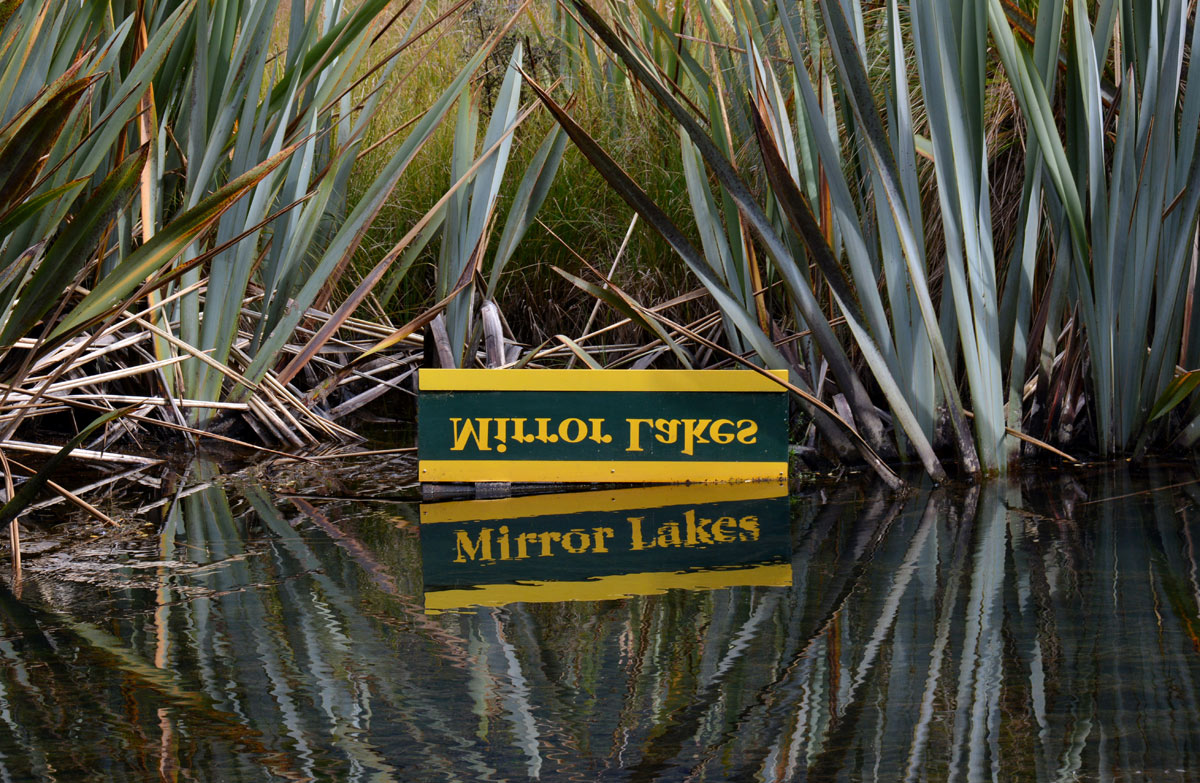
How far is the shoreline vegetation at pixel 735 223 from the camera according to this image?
5.23 feet

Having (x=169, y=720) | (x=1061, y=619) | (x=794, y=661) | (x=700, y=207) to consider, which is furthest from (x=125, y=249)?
(x=1061, y=619)

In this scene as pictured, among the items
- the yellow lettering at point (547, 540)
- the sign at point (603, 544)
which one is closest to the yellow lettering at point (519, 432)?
the sign at point (603, 544)

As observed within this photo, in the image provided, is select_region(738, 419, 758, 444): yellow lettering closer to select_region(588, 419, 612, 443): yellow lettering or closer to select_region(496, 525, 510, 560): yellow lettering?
select_region(588, 419, 612, 443): yellow lettering

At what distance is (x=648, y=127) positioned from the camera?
9.70ft

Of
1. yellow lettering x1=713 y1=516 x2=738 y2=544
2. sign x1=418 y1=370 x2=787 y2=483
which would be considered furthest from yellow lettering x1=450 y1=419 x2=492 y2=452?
yellow lettering x1=713 y1=516 x2=738 y2=544

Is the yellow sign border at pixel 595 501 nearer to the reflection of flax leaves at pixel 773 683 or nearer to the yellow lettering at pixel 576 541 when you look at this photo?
the yellow lettering at pixel 576 541

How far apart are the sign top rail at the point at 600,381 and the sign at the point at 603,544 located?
179 mm

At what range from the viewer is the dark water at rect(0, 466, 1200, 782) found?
79 cm

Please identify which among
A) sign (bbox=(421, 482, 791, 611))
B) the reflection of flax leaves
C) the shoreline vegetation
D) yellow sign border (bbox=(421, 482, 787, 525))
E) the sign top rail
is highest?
the shoreline vegetation

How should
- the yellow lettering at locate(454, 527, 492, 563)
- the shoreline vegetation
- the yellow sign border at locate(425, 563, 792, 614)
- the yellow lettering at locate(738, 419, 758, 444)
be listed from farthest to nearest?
the yellow lettering at locate(738, 419, 758, 444) < the shoreline vegetation < the yellow lettering at locate(454, 527, 492, 563) < the yellow sign border at locate(425, 563, 792, 614)

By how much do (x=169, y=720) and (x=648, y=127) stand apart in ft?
7.81

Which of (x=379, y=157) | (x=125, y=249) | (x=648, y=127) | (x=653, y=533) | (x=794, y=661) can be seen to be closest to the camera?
(x=794, y=661)

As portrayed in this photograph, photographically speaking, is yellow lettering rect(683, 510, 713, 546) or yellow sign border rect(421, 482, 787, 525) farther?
yellow sign border rect(421, 482, 787, 525)

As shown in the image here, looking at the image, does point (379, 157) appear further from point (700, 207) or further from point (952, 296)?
point (952, 296)
